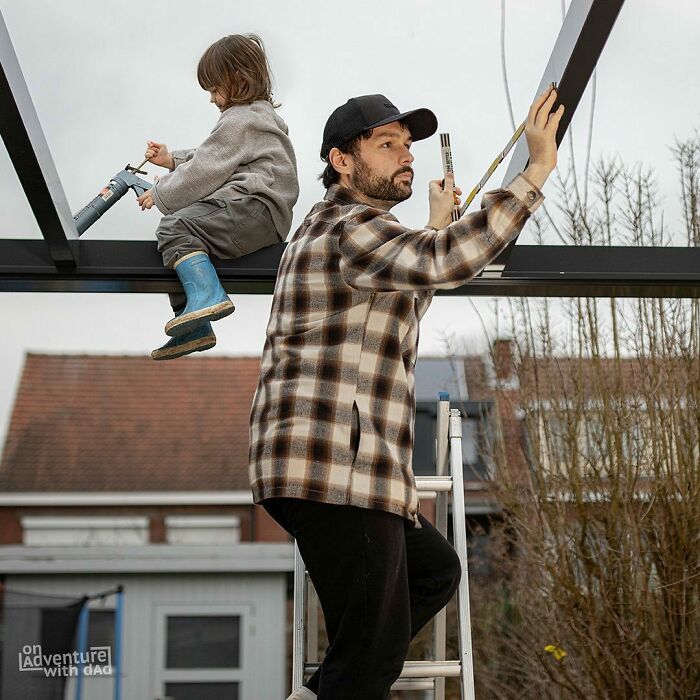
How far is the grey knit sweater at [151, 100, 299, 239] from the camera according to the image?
8.63ft

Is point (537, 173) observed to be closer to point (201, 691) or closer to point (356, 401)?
point (356, 401)

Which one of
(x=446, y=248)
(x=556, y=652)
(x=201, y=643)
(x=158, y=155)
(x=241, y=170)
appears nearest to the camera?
(x=446, y=248)

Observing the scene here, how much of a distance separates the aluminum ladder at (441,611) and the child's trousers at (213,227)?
2.05 ft

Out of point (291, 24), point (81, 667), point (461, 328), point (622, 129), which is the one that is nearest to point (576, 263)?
point (291, 24)

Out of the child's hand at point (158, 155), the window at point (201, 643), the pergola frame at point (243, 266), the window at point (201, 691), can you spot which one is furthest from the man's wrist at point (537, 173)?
the window at point (201, 691)

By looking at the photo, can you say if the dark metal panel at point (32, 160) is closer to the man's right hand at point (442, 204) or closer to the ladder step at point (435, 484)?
the man's right hand at point (442, 204)

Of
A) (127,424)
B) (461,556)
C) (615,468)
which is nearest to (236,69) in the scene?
(461,556)

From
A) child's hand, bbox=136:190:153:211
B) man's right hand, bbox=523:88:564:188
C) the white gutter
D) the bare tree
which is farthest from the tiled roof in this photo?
man's right hand, bbox=523:88:564:188

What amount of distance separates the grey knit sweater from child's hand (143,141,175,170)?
0.24 meters

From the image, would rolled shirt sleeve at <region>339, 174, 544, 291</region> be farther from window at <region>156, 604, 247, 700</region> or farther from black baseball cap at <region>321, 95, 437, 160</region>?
window at <region>156, 604, 247, 700</region>

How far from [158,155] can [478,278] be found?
92 cm

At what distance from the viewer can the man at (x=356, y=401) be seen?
6.00 ft

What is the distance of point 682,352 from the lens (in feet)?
15.4

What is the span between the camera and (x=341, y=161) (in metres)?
2.14
